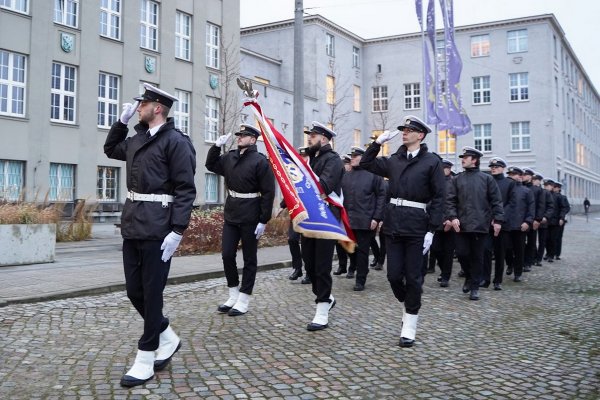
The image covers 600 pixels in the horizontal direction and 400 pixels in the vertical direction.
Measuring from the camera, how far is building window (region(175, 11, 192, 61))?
3123 centimetres

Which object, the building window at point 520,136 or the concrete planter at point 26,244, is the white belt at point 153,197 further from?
the building window at point 520,136

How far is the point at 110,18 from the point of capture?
89.9 feet

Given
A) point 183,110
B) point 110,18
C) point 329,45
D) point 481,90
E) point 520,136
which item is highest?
point 329,45

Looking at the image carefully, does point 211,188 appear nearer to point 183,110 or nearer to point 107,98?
point 183,110

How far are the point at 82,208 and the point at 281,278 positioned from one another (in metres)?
7.92

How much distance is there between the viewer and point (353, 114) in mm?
52125

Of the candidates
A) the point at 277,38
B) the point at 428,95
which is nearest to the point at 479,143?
the point at 277,38

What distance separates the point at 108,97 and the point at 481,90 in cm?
3451

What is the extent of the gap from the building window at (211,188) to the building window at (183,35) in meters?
6.49

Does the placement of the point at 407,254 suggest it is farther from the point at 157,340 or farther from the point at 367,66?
the point at 367,66

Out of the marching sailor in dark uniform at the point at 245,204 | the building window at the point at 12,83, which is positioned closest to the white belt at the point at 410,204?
the marching sailor in dark uniform at the point at 245,204

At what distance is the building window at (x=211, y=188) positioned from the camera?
3241cm

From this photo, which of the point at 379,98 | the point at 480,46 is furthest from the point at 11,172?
the point at 480,46

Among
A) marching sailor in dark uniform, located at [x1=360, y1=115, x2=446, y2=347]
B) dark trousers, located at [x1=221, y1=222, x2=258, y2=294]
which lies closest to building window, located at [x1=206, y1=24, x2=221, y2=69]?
dark trousers, located at [x1=221, y1=222, x2=258, y2=294]
